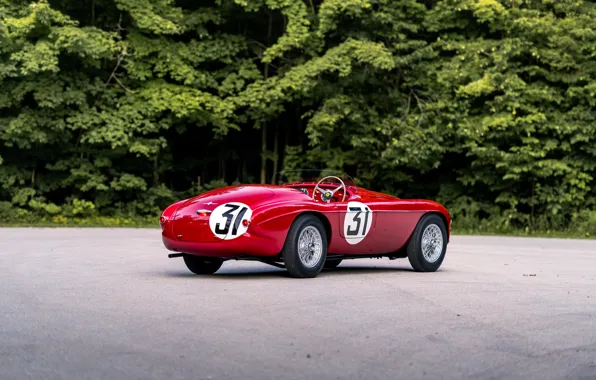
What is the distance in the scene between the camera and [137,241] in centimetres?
2022

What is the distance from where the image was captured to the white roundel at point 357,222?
12.7m

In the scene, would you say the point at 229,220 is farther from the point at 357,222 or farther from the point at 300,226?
the point at 357,222

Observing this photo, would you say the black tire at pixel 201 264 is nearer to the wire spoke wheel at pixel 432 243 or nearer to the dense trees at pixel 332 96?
the wire spoke wheel at pixel 432 243

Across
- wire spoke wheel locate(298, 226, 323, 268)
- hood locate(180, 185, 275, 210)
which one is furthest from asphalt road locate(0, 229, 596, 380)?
hood locate(180, 185, 275, 210)

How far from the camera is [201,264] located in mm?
12977

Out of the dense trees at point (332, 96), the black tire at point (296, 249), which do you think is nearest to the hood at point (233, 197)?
the black tire at point (296, 249)

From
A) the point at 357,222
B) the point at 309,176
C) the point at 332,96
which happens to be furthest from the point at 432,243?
the point at 332,96

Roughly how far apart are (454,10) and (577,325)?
25443 millimetres

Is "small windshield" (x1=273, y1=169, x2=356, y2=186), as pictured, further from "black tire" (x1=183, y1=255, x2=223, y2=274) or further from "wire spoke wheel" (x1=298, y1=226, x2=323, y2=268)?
"black tire" (x1=183, y1=255, x2=223, y2=274)

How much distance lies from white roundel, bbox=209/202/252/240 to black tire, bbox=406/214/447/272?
9.38ft

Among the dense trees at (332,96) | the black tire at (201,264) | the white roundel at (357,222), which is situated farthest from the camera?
the dense trees at (332,96)

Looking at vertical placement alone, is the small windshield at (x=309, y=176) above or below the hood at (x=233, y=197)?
above

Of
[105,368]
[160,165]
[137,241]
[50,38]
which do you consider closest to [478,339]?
[105,368]

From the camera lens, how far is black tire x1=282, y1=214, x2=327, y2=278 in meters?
11.8
